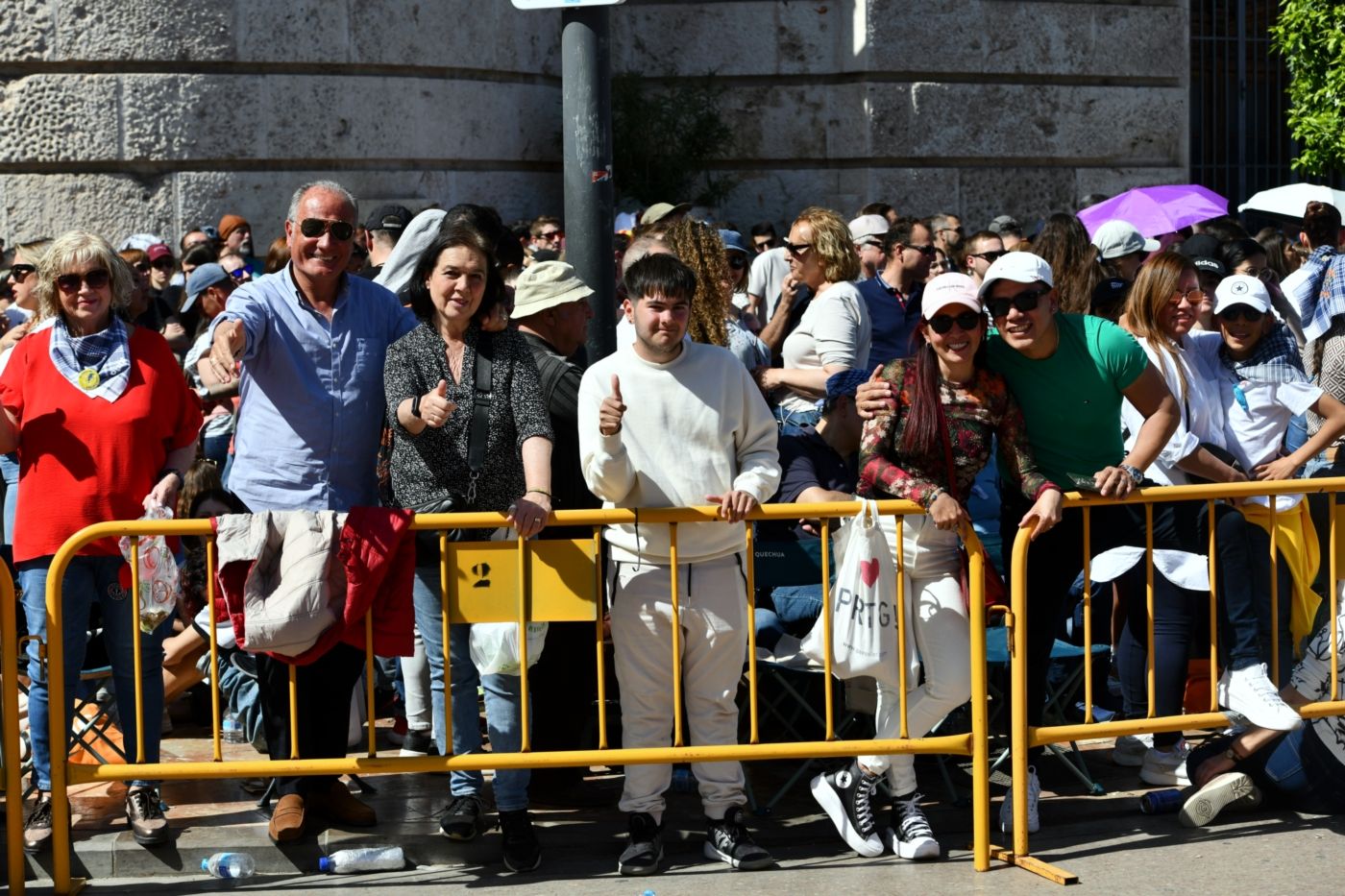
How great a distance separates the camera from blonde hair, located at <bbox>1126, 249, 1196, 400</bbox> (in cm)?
693

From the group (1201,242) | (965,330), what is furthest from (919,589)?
(1201,242)

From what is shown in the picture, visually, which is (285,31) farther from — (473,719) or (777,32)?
(473,719)

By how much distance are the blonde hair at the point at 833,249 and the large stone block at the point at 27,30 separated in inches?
213

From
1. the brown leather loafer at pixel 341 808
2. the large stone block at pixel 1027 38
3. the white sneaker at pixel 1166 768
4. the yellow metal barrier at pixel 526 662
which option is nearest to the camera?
the yellow metal barrier at pixel 526 662

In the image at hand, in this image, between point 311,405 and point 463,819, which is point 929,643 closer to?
point 463,819

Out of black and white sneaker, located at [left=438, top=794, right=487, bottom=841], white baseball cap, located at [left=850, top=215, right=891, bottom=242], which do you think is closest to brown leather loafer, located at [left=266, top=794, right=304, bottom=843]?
black and white sneaker, located at [left=438, top=794, right=487, bottom=841]

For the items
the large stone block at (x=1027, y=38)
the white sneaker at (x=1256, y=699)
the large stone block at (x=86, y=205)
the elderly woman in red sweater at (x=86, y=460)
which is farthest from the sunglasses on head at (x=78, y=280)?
the large stone block at (x=1027, y=38)

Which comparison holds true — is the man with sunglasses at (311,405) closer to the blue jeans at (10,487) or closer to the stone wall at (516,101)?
the blue jeans at (10,487)

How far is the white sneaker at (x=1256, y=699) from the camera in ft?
19.9

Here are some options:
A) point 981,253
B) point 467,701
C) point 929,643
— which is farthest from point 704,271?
point 981,253

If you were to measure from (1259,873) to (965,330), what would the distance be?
6.21 feet

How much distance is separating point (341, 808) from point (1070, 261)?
4.26m

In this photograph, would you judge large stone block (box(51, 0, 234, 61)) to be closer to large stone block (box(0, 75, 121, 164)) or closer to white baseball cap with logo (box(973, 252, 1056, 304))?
large stone block (box(0, 75, 121, 164))

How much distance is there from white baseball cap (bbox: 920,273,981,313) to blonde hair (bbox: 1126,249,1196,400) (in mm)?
1265
